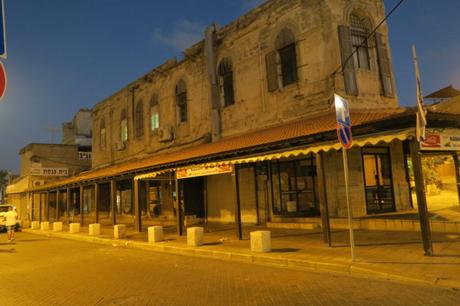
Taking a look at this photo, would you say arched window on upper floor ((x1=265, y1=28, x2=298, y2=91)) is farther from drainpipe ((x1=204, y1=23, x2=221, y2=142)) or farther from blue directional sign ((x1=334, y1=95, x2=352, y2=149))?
blue directional sign ((x1=334, y1=95, x2=352, y2=149))

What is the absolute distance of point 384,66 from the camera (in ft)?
51.8

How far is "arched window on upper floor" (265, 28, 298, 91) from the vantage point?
1658cm

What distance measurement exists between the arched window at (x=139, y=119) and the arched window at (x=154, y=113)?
1539 millimetres

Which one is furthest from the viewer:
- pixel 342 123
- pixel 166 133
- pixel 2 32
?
pixel 166 133

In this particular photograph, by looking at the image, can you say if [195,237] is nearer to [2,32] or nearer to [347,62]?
[347,62]

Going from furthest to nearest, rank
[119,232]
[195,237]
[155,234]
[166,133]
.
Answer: [166,133]
[119,232]
[155,234]
[195,237]

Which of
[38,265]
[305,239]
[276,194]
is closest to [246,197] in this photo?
[276,194]

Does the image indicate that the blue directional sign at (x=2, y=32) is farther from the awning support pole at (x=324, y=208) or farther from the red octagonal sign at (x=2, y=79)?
the awning support pole at (x=324, y=208)

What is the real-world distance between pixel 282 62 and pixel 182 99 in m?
8.48

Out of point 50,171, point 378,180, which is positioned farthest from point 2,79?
point 50,171

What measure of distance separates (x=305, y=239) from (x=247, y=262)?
2914 mm

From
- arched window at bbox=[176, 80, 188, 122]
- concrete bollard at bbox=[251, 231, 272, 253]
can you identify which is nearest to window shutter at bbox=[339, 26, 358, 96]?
concrete bollard at bbox=[251, 231, 272, 253]

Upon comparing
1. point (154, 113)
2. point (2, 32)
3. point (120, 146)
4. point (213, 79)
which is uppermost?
point (213, 79)

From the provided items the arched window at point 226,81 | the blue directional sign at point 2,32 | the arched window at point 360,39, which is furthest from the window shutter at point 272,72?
the blue directional sign at point 2,32
